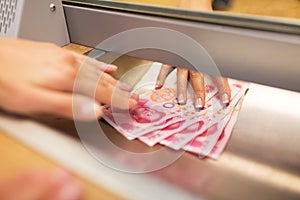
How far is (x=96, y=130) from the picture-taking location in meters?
0.72

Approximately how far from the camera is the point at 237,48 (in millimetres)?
640

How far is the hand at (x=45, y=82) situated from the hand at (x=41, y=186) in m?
0.14

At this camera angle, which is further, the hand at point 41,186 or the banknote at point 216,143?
the banknote at point 216,143

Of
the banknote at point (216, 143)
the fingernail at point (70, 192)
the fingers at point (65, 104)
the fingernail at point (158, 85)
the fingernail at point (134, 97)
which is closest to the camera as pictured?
the fingernail at point (70, 192)

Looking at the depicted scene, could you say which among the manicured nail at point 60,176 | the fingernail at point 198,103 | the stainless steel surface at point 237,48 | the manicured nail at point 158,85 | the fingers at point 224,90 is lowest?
the manicured nail at point 158,85

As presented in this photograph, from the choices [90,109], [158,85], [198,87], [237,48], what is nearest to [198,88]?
[198,87]

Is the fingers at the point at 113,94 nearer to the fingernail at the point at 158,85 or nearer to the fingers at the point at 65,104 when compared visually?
the fingers at the point at 65,104

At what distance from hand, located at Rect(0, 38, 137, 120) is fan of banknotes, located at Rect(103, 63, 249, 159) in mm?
120

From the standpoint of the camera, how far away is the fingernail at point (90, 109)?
612mm

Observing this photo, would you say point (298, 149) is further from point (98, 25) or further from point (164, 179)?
point (98, 25)

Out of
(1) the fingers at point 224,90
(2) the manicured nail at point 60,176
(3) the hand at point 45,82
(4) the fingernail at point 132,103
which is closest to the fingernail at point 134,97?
(4) the fingernail at point 132,103

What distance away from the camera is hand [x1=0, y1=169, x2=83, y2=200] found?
464mm

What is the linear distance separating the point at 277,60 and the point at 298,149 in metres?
0.25

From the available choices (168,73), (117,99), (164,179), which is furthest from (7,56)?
(168,73)
